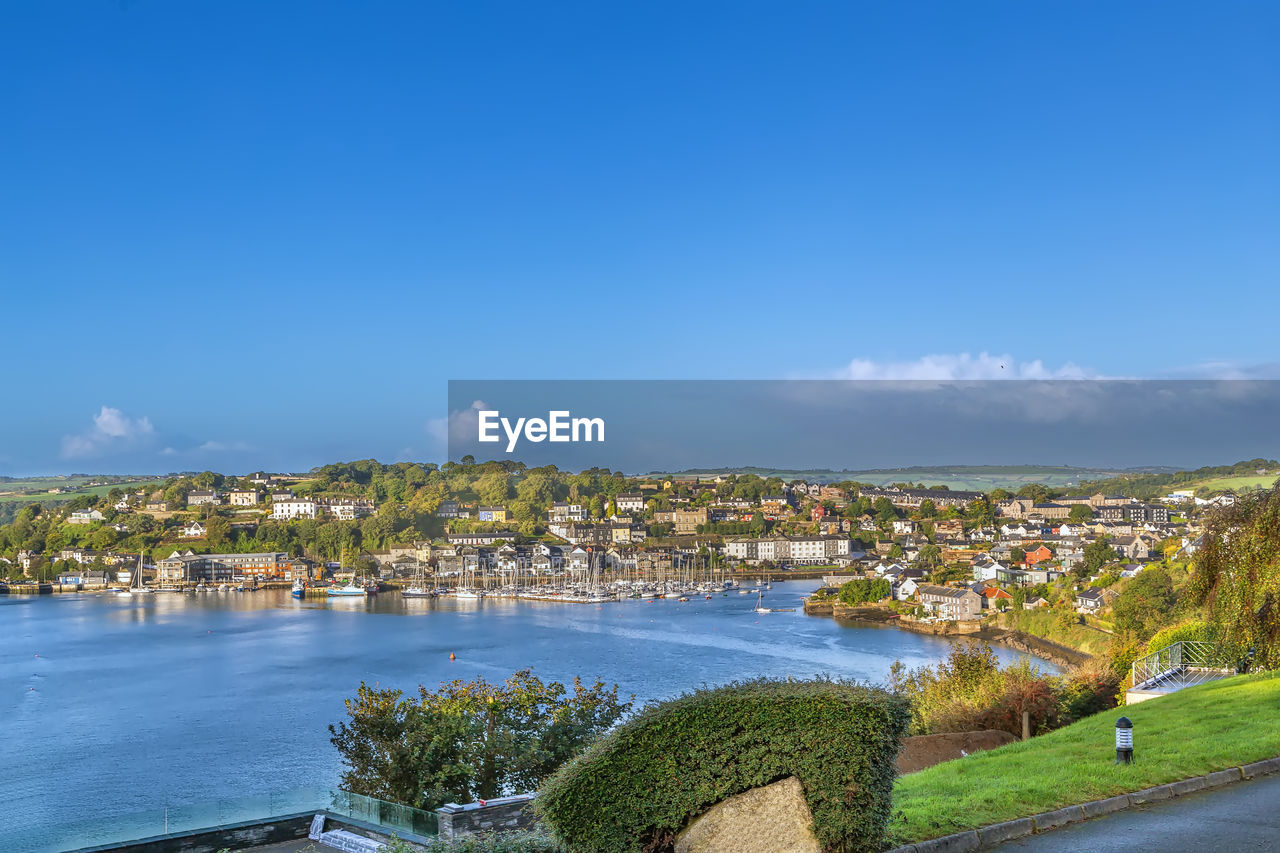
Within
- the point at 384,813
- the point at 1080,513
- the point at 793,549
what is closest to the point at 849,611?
the point at 793,549

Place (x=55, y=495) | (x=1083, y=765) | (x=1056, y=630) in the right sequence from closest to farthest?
1. (x=1083, y=765)
2. (x=1056, y=630)
3. (x=55, y=495)

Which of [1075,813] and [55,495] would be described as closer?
[1075,813]

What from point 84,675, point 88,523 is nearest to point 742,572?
point 84,675

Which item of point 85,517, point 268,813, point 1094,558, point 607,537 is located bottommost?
point 607,537

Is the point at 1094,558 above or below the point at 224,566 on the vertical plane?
above

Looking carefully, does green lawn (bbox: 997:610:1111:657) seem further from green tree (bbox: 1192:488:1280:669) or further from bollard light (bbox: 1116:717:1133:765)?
bollard light (bbox: 1116:717:1133:765)

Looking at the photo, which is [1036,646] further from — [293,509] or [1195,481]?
[293,509]

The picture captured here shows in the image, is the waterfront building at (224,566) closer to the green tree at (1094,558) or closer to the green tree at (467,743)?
the green tree at (1094,558)
